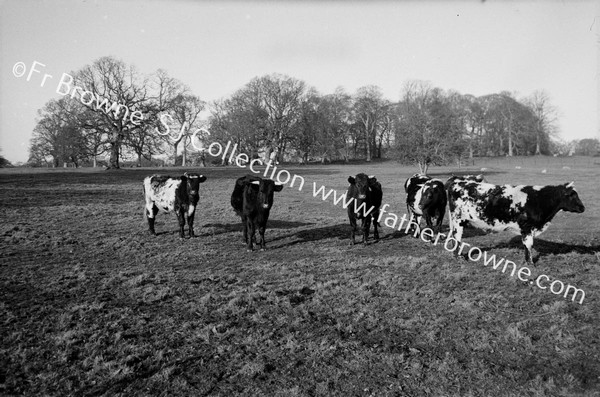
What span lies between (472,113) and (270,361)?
8266 cm

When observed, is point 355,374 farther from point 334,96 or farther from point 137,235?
point 334,96

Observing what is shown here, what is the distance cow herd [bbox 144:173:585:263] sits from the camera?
848 cm

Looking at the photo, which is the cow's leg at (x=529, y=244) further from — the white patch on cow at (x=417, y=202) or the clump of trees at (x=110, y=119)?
the clump of trees at (x=110, y=119)

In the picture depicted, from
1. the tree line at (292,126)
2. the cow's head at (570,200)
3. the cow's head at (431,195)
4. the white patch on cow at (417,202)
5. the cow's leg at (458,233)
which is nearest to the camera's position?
the cow's head at (570,200)

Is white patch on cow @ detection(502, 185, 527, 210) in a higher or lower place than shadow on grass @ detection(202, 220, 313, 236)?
higher

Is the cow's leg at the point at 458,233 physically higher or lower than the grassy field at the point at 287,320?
higher

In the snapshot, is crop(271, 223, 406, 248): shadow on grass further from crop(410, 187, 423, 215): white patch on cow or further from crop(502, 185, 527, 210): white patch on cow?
crop(502, 185, 527, 210): white patch on cow

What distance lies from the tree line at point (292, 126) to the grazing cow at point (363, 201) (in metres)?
26.3

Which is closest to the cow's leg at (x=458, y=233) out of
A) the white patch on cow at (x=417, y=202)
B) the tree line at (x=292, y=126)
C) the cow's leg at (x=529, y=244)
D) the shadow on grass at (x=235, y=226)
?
the cow's leg at (x=529, y=244)

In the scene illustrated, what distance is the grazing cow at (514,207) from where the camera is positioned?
841 centimetres

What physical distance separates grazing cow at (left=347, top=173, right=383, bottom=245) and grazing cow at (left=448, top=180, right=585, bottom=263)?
2.27 metres

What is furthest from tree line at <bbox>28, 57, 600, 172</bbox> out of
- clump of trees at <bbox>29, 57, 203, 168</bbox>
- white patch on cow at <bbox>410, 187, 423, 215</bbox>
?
white patch on cow at <bbox>410, 187, 423, 215</bbox>

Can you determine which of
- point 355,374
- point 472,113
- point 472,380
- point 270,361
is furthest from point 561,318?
point 472,113

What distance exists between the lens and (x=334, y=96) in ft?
240
